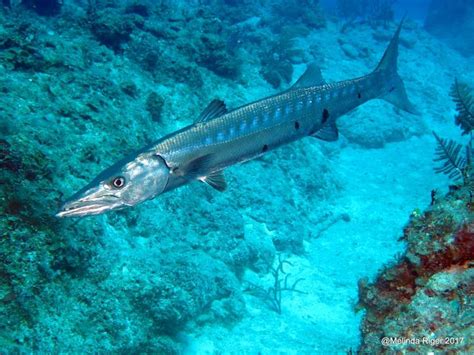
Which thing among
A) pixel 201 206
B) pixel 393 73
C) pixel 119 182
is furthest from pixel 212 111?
pixel 201 206

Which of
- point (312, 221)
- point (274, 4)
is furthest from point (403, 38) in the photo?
point (312, 221)

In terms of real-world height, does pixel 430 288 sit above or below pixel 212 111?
below

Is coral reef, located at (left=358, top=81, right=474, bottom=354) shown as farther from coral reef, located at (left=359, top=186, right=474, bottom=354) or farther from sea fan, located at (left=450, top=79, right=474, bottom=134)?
sea fan, located at (left=450, top=79, right=474, bottom=134)

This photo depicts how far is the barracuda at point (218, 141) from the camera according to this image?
3070 millimetres

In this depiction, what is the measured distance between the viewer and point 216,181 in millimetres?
3639

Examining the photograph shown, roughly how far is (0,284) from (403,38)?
29.1 metres

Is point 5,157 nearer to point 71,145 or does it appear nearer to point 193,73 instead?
point 71,145

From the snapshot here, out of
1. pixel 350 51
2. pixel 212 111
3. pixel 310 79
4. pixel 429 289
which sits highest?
pixel 350 51

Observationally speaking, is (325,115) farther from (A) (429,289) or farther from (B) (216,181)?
(A) (429,289)

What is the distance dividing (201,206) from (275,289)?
2598 mm

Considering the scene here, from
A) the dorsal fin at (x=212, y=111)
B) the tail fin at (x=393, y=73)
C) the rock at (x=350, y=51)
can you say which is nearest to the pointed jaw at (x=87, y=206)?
the dorsal fin at (x=212, y=111)

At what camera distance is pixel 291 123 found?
405cm

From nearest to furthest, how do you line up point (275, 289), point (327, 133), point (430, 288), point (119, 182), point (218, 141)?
point (430, 288), point (119, 182), point (218, 141), point (327, 133), point (275, 289)

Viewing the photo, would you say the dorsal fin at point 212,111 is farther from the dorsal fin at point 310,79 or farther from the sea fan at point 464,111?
the sea fan at point 464,111
